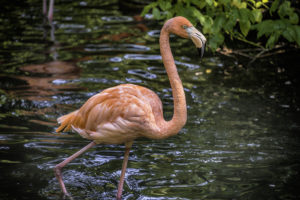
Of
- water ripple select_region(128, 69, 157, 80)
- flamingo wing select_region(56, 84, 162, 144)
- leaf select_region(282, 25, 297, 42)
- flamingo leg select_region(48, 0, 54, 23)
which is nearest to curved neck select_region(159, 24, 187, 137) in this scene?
flamingo wing select_region(56, 84, 162, 144)

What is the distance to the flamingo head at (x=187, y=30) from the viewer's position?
4066 millimetres

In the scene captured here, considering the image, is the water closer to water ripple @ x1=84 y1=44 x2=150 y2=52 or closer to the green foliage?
water ripple @ x1=84 y1=44 x2=150 y2=52

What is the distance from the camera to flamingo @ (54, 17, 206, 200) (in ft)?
13.8

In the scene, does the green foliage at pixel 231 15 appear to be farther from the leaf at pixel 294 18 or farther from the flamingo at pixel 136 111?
the flamingo at pixel 136 111

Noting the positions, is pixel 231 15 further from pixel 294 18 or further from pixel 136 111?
pixel 136 111

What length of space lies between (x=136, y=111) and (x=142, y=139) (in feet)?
6.49

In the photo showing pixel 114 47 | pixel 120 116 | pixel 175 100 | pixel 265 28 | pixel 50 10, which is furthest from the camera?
pixel 50 10

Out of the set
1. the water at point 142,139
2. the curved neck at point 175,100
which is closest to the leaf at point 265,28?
the water at point 142,139

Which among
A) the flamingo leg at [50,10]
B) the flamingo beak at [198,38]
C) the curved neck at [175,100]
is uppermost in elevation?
the flamingo beak at [198,38]

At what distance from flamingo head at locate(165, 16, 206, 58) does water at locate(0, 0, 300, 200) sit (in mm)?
1503

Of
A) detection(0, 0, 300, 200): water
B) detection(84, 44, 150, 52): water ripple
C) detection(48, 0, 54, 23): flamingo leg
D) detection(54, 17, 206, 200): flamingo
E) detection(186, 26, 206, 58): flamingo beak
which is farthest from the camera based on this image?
detection(48, 0, 54, 23): flamingo leg

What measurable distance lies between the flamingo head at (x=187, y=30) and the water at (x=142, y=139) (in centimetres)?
150

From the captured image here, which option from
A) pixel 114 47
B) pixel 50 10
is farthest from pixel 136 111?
pixel 50 10

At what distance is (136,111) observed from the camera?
4242 millimetres
